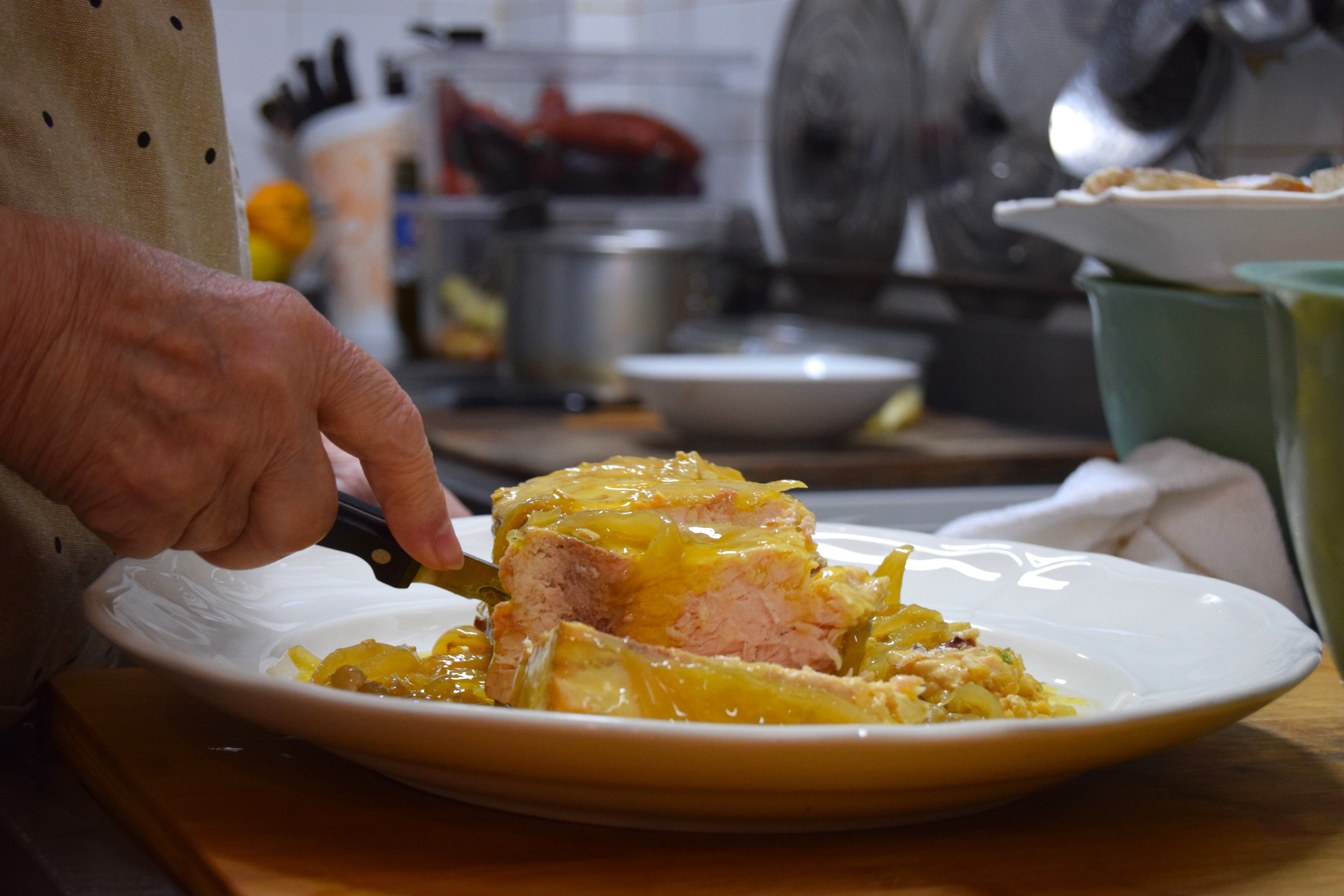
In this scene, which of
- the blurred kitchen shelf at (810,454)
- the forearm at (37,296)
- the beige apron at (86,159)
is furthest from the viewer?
the blurred kitchen shelf at (810,454)

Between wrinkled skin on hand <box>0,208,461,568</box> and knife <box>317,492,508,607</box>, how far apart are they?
0.07 meters

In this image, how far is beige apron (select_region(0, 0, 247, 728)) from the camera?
84 cm

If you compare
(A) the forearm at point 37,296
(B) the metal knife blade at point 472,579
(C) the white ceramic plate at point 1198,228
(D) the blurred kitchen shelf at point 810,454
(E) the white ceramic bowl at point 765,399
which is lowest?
(D) the blurred kitchen shelf at point 810,454

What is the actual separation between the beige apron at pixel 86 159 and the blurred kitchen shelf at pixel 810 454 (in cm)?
77

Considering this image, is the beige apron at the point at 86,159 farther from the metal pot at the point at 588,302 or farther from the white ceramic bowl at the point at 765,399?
the metal pot at the point at 588,302

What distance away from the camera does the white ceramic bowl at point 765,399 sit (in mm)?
1885

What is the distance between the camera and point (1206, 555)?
1026 millimetres

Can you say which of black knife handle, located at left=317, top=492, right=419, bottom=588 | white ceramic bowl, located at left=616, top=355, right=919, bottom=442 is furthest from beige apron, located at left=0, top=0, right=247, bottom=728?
white ceramic bowl, located at left=616, top=355, right=919, bottom=442

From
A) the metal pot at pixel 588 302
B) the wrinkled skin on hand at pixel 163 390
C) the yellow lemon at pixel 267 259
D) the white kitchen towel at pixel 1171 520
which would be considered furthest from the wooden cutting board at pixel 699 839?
the yellow lemon at pixel 267 259

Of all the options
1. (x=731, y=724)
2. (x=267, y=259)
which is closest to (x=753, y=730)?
(x=731, y=724)

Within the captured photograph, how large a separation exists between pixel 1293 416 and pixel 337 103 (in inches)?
129

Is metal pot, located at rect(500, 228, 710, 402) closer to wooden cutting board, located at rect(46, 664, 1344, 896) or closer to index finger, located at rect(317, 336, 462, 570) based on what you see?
index finger, located at rect(317, 336, 462, 570)

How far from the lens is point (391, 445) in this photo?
694 millimetres

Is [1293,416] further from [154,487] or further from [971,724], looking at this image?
[154,487]
